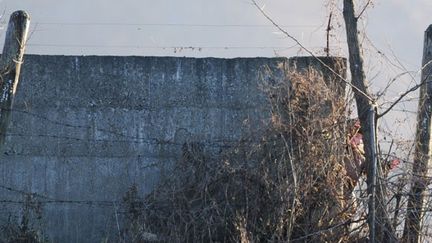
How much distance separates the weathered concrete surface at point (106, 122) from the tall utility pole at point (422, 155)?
58.2 inches

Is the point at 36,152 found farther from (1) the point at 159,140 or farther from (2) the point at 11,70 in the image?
(2) the point at 11,70

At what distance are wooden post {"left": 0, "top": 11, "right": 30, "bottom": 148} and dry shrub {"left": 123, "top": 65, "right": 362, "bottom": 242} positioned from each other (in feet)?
6.18

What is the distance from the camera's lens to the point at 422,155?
847 centimetres

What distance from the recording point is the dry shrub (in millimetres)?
8367

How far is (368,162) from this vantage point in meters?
8.42

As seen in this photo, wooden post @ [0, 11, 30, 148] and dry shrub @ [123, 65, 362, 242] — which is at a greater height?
wooden post @ [0, 11, 30, 148]

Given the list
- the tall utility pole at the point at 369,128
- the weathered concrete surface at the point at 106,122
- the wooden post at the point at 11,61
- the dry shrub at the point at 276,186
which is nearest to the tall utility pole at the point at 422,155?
the tall utility pole at the point at 369,128

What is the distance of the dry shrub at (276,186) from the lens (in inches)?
329

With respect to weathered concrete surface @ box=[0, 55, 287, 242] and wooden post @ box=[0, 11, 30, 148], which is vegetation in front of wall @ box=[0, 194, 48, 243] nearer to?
weathered concrete surface @ box=[0, 55, 287, 242]

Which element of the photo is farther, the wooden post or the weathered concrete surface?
the weathered concrete surface

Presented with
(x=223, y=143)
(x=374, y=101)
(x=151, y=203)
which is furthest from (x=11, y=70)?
(x=374, y=101)

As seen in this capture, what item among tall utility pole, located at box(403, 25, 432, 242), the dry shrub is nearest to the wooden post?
the dry shrub

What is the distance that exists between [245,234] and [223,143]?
1434mm

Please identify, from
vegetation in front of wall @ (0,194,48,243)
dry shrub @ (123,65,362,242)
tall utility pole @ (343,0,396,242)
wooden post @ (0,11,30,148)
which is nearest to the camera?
wooden post @ (0,11,30,148)
